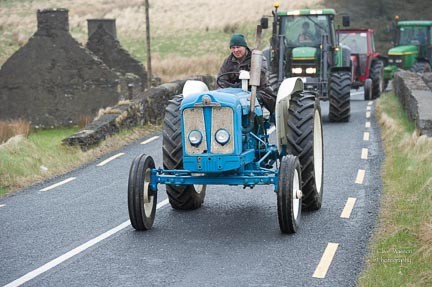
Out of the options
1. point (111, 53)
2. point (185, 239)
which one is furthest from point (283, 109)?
point (111, 53)

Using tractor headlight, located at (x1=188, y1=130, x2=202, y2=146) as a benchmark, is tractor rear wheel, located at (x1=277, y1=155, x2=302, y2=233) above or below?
below

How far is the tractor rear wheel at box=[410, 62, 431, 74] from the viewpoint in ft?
106

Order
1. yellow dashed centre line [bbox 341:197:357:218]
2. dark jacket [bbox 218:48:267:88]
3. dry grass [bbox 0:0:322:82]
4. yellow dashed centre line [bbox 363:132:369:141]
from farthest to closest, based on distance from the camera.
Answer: dry grass [bbox 0:0:322:82]
yellow dashed centre line [bbox 363:132:369:141]
dark jacket [bbox 218:48:267:88]
yellow dashed centre line [bbox 341:197:357:218]

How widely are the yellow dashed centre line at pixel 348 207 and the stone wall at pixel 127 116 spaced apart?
665 centimetres

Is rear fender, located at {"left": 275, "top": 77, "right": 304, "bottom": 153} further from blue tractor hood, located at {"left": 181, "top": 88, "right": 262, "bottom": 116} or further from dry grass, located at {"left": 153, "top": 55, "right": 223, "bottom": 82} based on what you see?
dry grass, located at {"left": 153, "top": 55, "right": 223, "bottom": 82}

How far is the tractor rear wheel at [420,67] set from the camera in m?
32.3

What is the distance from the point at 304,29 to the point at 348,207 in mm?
10745

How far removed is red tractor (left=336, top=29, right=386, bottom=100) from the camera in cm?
2772

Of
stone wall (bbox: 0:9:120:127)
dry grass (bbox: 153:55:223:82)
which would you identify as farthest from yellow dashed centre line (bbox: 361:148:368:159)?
dry grass (bbox: 153:55:223:82)

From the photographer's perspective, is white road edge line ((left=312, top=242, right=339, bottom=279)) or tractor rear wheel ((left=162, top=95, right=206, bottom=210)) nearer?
white road edge line ((left=312, top=242, right=339, bottom=279))

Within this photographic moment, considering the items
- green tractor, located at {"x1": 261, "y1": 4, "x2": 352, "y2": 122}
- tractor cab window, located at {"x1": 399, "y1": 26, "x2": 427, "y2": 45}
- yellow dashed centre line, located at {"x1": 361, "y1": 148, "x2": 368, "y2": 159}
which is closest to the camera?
yellow dashed centre line, located at {"x1": 361, "y1": 148, "x2": 368, "y2": 159}

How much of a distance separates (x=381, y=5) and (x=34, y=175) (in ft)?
159

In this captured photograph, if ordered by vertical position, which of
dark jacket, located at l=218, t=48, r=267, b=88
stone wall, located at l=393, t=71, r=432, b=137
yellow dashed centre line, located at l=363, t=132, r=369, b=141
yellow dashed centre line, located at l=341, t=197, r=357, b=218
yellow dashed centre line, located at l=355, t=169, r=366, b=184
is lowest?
yellow dashed centre line, located at l=363, t=132, r=369, b=141

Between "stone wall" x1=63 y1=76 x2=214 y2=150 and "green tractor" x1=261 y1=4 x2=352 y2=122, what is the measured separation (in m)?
2.69
